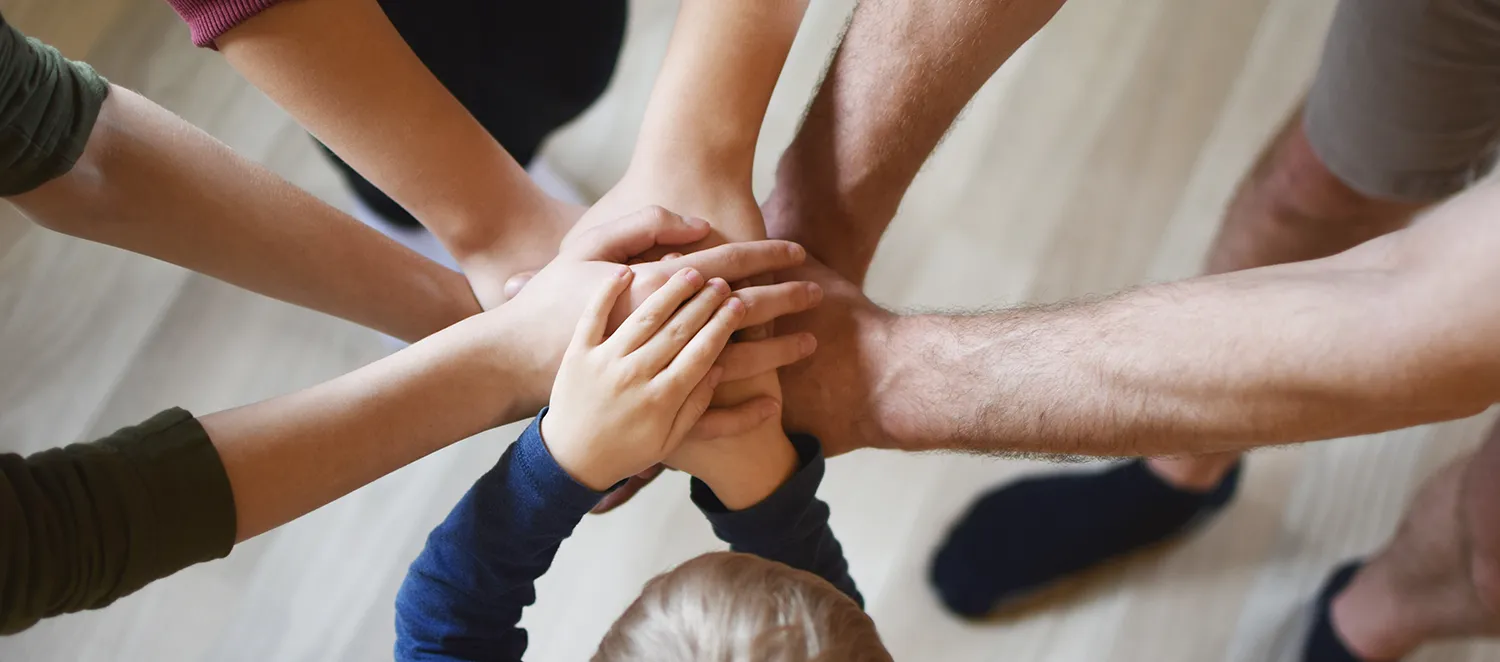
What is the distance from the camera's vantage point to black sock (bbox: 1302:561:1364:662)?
112 cm

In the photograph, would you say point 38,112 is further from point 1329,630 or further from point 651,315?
point 1329,630

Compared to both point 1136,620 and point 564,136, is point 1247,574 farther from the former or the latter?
point 564,136

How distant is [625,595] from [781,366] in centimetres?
47

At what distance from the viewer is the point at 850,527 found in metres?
1.21

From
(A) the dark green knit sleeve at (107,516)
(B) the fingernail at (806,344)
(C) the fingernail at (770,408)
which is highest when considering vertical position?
(A) the dark green knit sleeve at (107,516)

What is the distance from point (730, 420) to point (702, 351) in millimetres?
69

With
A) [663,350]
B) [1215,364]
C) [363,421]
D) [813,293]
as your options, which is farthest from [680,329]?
[1215,364]

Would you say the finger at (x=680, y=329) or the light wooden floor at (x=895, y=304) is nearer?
the finger at (x=680, y=329)

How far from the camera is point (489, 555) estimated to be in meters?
0.75

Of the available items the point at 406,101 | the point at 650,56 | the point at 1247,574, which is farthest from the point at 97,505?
the point at 1247,574

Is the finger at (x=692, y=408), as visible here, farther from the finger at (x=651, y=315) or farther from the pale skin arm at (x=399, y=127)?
the pale skin arm at (x=399, y=127)

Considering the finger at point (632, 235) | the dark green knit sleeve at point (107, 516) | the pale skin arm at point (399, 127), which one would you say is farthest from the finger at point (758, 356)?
the dark green knit sleeve at point (107, 516)

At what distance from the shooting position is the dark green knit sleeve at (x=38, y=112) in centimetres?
71

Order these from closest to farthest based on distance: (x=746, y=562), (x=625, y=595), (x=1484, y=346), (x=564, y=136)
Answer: (x=1484, y=346), (x=746, y=562), (x=625, y=595), (x=564, y=136)
